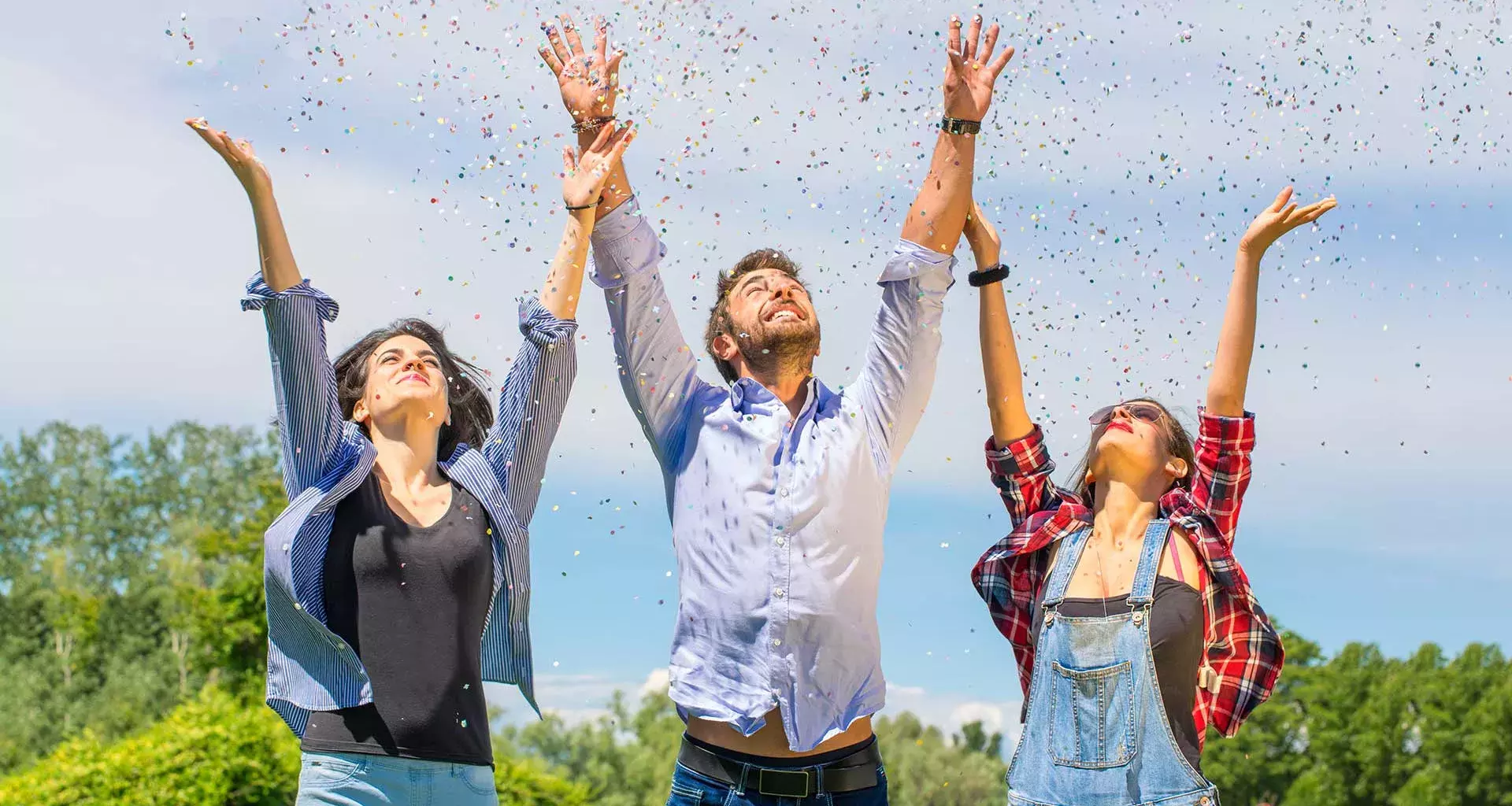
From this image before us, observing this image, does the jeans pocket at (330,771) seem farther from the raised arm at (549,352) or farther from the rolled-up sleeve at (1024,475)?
the rolled-up sleeve at (1024,475)

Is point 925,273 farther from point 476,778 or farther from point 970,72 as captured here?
point 476,778

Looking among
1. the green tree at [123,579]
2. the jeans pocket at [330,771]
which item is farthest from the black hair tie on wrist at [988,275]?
the green tree at [123,579]

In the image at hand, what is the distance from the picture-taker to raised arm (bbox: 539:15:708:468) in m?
3.98

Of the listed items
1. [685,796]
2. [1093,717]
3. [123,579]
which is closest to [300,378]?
[685,796]

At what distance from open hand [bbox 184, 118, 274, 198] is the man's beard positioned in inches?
55.0

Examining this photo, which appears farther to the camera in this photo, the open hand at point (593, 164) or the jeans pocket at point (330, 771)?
the open hand at point (593, 164)

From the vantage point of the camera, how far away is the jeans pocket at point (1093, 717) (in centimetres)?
371

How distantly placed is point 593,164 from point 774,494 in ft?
3.52

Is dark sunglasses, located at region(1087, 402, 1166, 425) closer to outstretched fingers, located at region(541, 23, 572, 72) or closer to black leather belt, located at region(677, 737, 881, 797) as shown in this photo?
black leather belt, located at region(677, 737, 881, 797)

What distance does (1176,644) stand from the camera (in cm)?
377

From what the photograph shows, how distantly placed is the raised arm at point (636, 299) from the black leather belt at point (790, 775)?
2.83 ft

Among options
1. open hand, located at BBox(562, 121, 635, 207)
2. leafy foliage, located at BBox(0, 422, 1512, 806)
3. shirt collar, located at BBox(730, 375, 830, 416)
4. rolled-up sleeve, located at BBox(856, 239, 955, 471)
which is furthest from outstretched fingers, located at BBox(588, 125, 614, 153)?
leafy foliage, located at BBox(0, 422, 1512, 806)

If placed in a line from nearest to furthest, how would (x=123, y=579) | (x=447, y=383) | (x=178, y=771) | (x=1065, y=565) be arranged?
1. (x=1065, y=565)
2. (x=447, y=383)
3. (x=178, y=771)
4. (x=123, y=579)

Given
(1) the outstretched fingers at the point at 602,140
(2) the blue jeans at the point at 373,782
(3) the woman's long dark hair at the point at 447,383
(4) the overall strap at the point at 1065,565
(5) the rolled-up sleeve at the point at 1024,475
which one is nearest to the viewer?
(2) the blue jeans at the point at 373,782
